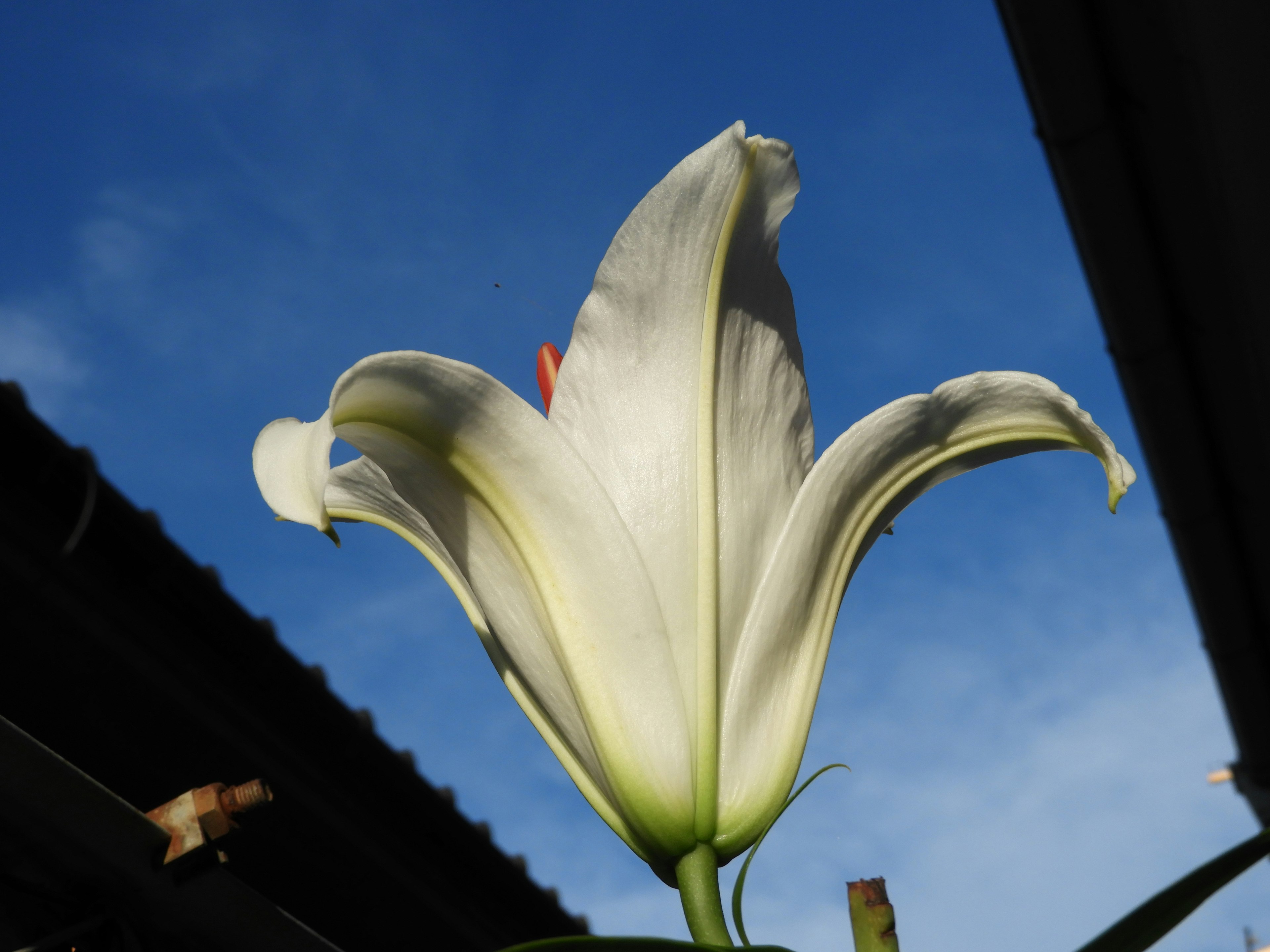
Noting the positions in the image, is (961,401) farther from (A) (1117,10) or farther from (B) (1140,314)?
(B) (1140,314)

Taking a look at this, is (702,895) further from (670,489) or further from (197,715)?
(197,715)

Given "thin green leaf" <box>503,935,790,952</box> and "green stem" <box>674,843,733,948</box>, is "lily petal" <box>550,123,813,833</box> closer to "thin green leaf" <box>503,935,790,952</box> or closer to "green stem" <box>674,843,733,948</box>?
"green stem" <box>674,843,733,948</box>

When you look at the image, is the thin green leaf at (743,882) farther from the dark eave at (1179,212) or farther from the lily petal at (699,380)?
the dark eave at (1179,212)

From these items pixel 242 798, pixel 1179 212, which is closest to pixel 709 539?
pixel 242 798

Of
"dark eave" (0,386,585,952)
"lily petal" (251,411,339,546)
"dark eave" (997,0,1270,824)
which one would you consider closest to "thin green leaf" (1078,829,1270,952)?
"lily petal" (251,411,339,546)

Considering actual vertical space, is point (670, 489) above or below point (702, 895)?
above

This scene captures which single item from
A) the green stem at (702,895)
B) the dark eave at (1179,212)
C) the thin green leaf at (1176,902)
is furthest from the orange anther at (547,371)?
the dark eave at (1179,212)

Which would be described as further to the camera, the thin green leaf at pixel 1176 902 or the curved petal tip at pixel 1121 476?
the curved petal tip at pixel 1121 476
